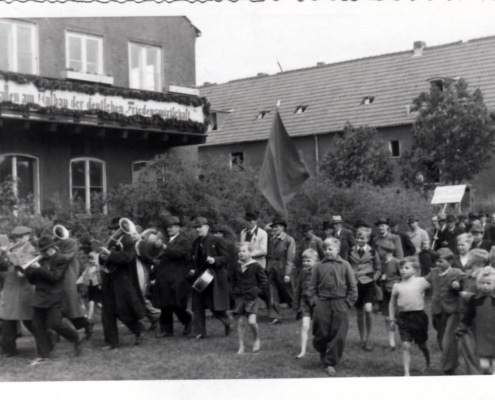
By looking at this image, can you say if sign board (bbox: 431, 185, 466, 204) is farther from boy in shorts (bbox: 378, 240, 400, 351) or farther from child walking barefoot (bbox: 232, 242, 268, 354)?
child walking barefoot (bbox: 232, 242, 268, 354)

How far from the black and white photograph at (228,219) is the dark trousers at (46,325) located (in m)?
0.02

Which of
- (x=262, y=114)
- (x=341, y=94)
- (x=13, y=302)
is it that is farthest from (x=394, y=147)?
(x=13, y=302)

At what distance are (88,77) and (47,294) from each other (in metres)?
8.90

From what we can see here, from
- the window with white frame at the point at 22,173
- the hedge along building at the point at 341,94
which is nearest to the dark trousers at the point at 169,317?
the window with white frame at the point at 22,173

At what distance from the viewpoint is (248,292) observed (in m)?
9.70

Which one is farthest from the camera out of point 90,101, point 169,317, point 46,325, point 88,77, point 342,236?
point 88,77

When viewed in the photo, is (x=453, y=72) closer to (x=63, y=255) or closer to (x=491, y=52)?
(x=491, y=52)

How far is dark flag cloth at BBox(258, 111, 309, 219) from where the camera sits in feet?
33.1

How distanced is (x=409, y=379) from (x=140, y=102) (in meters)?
11.8

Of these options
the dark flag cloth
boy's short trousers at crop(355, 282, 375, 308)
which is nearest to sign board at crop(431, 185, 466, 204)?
boy's short trousers at crop(355, 282, 375, 308)

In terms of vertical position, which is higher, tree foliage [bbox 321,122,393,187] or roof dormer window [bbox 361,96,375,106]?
roof dormer window [bbox 361,96,375,106]

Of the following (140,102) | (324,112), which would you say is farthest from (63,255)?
(324,112)

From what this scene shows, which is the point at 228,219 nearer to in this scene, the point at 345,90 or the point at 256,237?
the point at 256,237

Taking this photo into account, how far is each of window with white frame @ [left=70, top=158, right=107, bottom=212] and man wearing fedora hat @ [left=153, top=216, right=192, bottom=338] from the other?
286 inches
